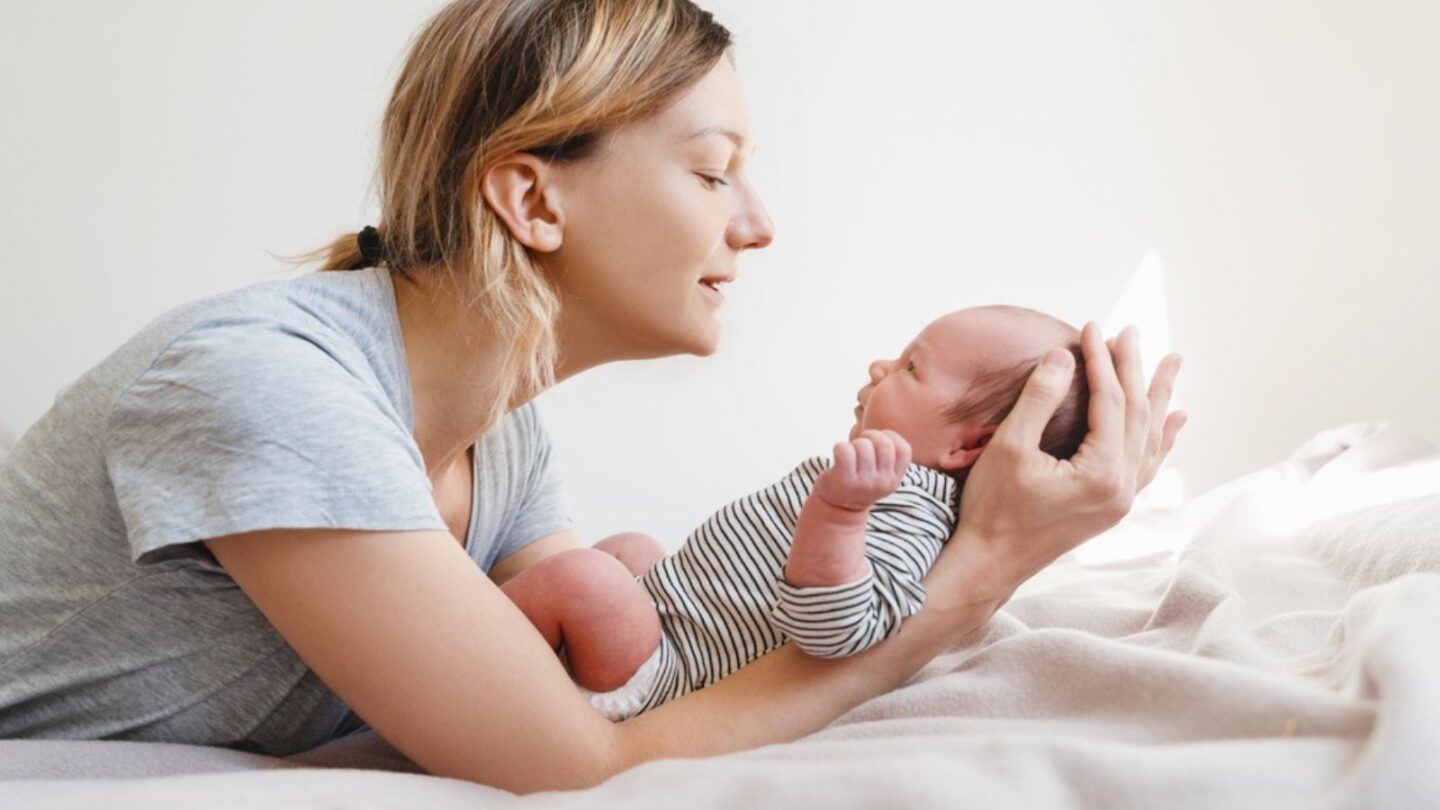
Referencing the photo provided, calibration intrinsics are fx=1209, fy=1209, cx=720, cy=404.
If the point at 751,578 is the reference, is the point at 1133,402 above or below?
above

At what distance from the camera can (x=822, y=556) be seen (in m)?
0.95

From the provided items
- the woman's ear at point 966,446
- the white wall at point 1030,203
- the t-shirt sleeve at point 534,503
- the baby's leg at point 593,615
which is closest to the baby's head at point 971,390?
the woman's ear at point 966,446

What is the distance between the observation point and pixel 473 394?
1225 mm

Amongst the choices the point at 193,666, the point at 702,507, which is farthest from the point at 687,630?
the point at 702,507

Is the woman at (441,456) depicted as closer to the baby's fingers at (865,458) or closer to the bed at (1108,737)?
the bed at (1108,737)

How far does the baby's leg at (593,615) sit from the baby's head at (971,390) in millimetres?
320

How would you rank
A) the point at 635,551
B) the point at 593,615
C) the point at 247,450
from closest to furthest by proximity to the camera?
1. the point at 247,450
2. the point at 593,615
3. the point at 635,551

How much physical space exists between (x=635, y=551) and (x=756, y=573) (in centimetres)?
37

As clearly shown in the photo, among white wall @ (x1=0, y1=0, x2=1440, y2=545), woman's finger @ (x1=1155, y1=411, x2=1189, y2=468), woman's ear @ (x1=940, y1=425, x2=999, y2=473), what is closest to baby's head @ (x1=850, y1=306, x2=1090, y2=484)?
woman's ear @ (x1=940, y1=425, x2=999, y2=473)

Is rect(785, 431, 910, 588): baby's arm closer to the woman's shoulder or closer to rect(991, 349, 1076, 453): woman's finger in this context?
rect(991, 349, 1076, 453): woman's finger

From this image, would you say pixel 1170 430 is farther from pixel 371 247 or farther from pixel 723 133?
pixel 371 247

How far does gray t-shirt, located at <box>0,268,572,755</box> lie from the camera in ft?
2.91

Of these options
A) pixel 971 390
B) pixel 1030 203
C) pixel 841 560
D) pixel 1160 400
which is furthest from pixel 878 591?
pixel 1030 203

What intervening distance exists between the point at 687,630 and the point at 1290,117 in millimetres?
2212
